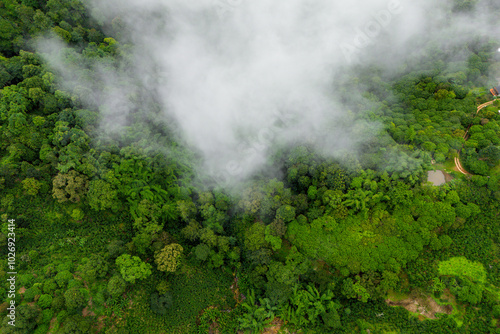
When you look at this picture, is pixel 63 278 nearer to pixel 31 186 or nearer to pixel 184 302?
pixel 31 186

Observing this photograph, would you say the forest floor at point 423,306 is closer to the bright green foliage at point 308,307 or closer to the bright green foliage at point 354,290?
the bright green foliage at point 354,290

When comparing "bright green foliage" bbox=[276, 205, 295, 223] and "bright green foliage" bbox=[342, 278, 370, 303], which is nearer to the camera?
"bright green foliage" bbox=[342, 278, 370, 303]

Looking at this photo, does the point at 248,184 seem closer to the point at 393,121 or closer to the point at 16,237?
the point at 393,121

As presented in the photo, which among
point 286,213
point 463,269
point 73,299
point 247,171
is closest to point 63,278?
point 73,299

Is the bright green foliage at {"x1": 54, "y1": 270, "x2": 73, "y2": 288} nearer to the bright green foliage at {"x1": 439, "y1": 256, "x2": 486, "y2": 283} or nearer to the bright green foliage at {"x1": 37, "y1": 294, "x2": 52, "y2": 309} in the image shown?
→ the bright green foliage at {"x1": 37, "y1": 294, "x2": 52, "y2": 309}

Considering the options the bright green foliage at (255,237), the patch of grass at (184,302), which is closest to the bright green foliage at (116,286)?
the patch of grass at (184,302)

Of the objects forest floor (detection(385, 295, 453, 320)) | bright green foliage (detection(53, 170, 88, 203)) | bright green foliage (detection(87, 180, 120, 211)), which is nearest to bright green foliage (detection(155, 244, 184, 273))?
bright green foliage (detection(87, 180, 120, 211))
